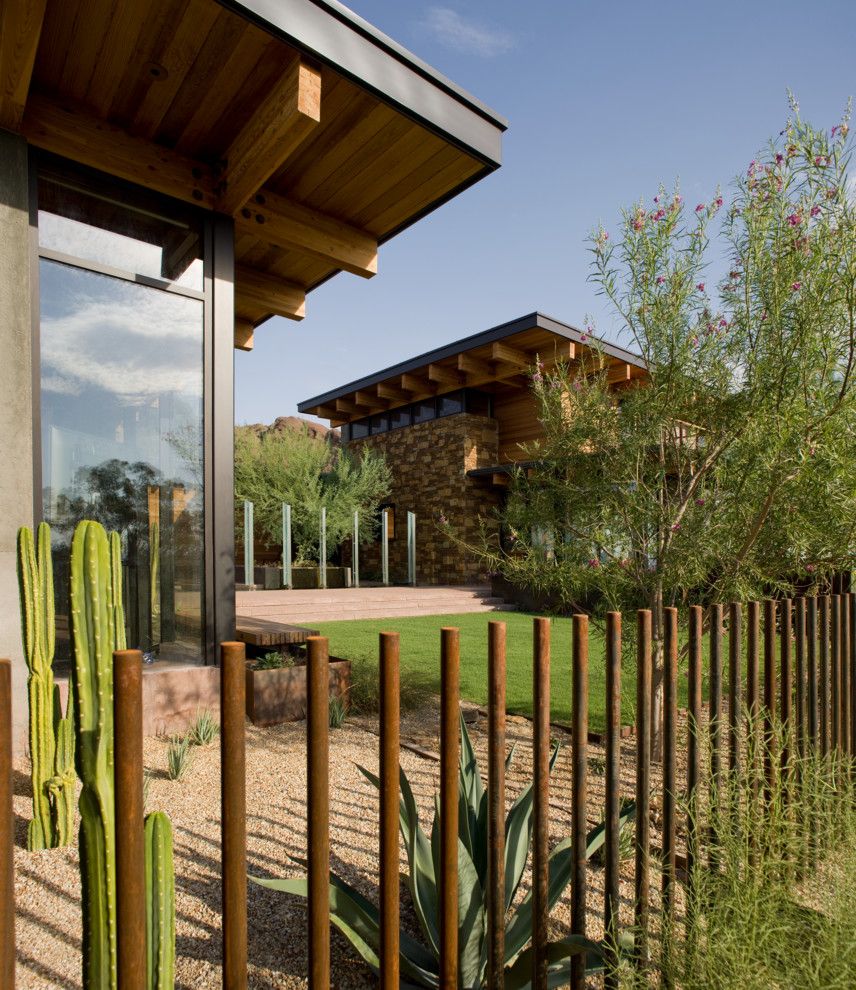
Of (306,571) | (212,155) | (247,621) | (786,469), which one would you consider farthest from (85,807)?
(306,571)

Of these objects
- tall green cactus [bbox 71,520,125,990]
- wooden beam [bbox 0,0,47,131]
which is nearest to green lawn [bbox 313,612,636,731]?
tall green cactus [bbox 71,520,125,990]

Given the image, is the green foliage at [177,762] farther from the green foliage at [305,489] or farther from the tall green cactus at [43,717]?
the green foliage at [305,489]

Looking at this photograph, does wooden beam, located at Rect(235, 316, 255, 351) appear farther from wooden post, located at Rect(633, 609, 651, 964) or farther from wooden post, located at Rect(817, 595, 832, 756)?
wooden post, located at Rect(633, 609, 651, 964)

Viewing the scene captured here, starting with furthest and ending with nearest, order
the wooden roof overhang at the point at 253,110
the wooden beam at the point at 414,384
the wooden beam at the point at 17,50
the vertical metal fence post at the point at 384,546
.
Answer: the wooden beam at the point at 414,384
the vertical metal fence post at the point at 384,546
the wooden roof overhang at the point at 253,110
the wooden beam at the point at 17,50

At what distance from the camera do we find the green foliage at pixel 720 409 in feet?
9.53

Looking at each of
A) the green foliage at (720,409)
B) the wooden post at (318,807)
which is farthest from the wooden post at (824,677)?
the wooden post at (318,807)

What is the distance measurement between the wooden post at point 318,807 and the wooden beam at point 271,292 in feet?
19.8

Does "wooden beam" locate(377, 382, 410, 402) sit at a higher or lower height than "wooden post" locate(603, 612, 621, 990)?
higher

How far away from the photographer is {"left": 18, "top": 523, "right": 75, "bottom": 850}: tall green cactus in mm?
2451

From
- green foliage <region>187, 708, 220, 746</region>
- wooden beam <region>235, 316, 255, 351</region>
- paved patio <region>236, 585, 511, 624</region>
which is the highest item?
wooden beam <region>235, 316, 255, 351</region>

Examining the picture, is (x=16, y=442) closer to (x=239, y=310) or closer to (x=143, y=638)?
(x=143, y=638)

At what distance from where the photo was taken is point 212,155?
4488 millimetres

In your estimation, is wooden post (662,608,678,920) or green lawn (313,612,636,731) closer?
wooden post (662,608,678,920)

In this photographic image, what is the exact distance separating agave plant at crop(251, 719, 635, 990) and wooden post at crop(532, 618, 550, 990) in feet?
0.22
